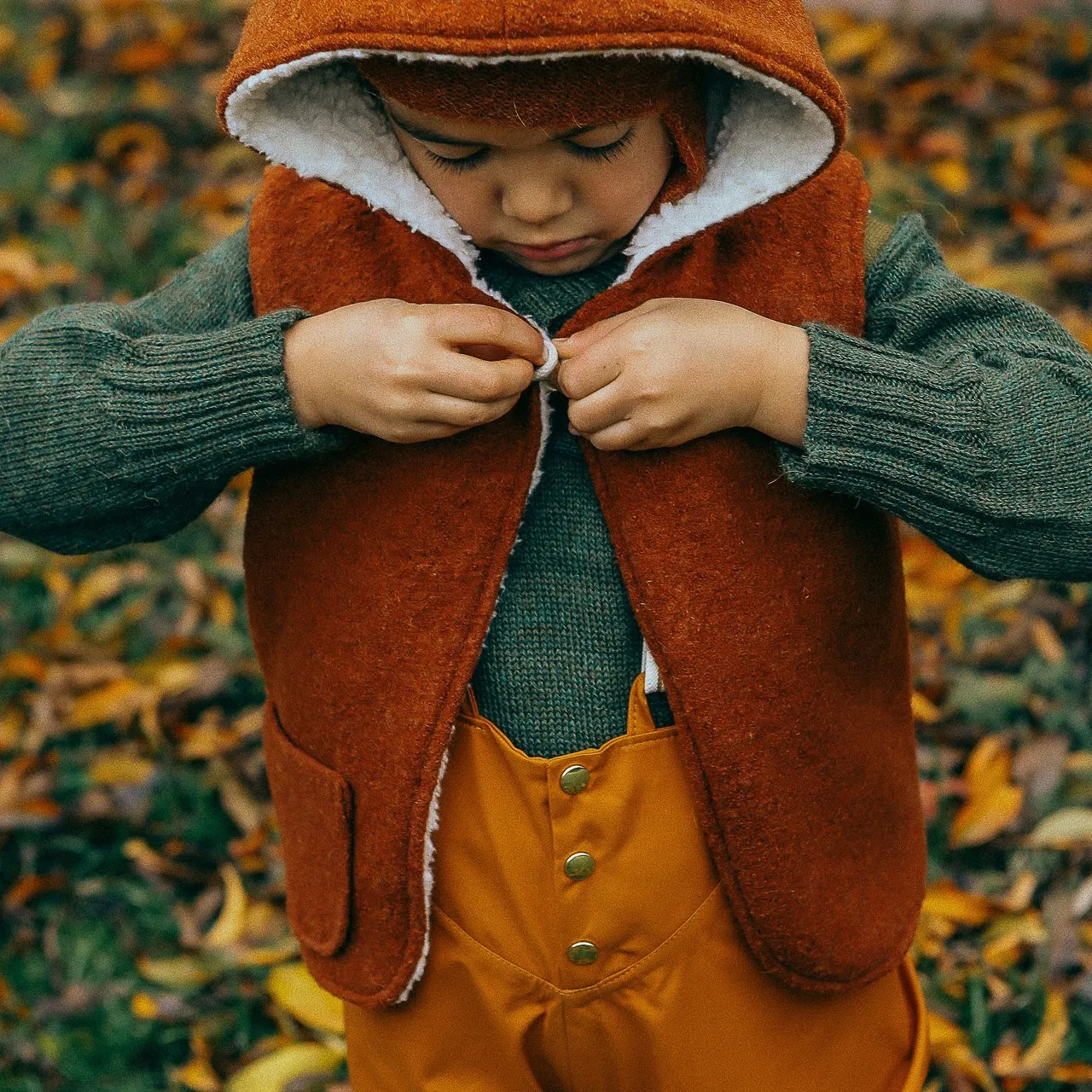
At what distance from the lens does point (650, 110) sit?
133 cm

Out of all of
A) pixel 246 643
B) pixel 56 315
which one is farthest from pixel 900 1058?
pixel 246 643

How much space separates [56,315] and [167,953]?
4.57 feet

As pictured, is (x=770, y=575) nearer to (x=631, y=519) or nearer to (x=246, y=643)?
(x=631, y=519)

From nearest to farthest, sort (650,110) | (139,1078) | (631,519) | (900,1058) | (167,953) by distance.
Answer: (650,110) < (631,519) < (900,1058) < (139,1078) < (167,953)

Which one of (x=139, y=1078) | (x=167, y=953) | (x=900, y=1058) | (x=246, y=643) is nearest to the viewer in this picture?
(x=900, y=1058)

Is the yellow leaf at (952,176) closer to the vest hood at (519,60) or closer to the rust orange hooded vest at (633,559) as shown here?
the rust orange hooded vest at (633,559)

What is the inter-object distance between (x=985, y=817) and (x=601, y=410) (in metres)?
1.54

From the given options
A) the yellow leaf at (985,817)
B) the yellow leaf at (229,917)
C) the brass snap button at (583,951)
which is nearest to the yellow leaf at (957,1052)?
the yellow leaf at (985,817)

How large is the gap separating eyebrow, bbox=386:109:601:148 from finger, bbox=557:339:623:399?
203 millimetres

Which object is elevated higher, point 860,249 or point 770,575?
point 860,249

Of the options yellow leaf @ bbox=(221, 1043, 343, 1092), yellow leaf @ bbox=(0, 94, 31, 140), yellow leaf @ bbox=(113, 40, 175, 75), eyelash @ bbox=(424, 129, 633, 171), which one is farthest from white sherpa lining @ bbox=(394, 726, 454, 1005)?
yellow leaf @ bbox=(113, 40, 175, 75)

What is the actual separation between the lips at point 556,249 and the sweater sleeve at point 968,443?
0.24 metres

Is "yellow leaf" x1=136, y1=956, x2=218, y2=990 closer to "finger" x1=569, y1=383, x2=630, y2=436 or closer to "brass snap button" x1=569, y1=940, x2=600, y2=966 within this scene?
"brass snap button" x1=569, y1=940, x2=600, y2=966

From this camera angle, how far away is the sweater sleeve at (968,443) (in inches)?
54.9
